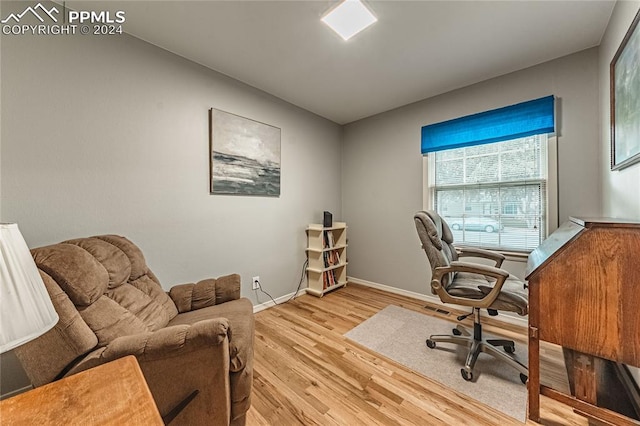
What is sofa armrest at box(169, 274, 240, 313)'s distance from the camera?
5.54 feet

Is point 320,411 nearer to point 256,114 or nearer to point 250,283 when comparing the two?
point 250,283

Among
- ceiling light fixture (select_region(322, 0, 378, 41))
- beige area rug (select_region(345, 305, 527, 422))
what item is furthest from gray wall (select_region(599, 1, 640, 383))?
ceiling light fixture (select_region(322, 0, 378, 41))

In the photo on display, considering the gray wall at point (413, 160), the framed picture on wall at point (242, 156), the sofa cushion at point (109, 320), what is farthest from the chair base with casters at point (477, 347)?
the framed picture on wall at point (242, 156)

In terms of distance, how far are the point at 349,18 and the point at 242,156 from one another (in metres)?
1.48

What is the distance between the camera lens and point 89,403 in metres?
0.67

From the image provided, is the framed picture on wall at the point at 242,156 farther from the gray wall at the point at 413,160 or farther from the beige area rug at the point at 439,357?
the beige area rug at the point at 439,357

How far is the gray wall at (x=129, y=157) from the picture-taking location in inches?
56.0

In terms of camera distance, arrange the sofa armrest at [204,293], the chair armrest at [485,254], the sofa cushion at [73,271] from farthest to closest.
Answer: the chair armrest at [485,254] → the sofa armrest at [204,293] → the sofa cushion at [73,271]

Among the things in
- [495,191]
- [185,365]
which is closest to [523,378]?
[495,191]

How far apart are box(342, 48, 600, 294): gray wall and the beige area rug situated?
2.41 feet

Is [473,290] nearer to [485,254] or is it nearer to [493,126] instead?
[485,254]

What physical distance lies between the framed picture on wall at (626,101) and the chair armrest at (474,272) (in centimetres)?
86

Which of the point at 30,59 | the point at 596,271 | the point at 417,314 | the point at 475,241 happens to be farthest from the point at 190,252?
the point at 475,241

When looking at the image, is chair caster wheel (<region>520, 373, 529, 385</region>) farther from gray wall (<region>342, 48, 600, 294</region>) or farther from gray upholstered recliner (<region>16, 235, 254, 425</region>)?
gray upholstered recliner (<region>16, 235, 254, 425</region>)
